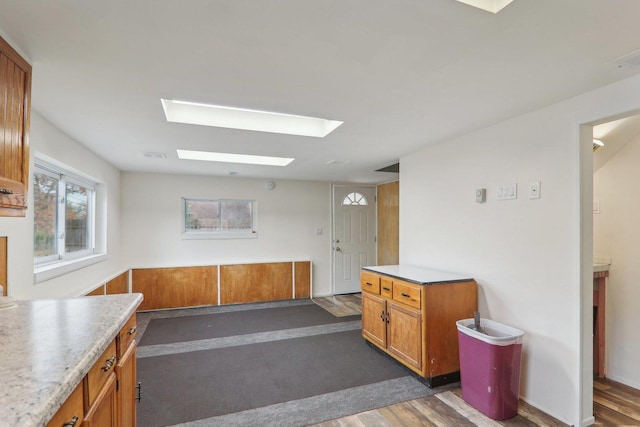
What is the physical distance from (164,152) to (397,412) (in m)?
3.25

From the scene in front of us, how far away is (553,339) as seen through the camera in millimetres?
2113

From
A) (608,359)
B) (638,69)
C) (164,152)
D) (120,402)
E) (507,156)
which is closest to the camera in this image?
(120,402)

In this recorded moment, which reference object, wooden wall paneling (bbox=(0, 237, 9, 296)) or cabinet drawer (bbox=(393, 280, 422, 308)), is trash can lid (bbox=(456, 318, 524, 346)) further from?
wooden wall paneling (bbox=(0, 237, 9, 296))

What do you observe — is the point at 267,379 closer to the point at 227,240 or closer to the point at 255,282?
the point at 255,282

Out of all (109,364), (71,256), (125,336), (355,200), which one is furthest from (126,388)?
(355,200)

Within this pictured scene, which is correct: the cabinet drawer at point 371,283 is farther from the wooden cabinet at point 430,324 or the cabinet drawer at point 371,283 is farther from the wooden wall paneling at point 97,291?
the wooden wall paneling at point 97,291

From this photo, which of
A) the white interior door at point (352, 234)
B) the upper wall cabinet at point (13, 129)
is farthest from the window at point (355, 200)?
the upper wall cabinet at point (13, 129)

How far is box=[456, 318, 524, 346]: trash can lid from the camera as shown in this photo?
208 cm

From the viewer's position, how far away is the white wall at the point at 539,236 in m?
1.99

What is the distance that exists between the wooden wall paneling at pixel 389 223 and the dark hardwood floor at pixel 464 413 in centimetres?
319

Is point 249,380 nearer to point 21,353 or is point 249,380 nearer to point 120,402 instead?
point 120,402

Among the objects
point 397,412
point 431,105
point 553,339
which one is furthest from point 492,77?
point 397,412

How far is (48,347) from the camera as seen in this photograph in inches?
42.6

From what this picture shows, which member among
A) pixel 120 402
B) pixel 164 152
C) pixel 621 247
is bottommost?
pixel 120 402
